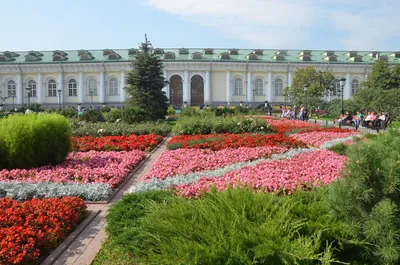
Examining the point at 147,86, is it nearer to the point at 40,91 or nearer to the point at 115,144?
the point at 115,144

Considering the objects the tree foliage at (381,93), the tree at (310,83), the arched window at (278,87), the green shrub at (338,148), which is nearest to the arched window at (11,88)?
the arched window at (278,87)

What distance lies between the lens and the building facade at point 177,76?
179ft

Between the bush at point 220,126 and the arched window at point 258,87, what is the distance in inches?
1597

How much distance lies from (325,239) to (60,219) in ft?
11.3

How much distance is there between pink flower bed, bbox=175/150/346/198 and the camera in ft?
20.0

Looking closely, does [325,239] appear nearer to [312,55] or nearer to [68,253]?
[68,253]

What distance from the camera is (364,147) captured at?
320 centimetres

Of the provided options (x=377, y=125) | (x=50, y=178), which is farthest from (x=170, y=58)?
(x=50, y=178)

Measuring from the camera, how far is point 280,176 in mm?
6727

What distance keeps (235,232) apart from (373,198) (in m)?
1.23

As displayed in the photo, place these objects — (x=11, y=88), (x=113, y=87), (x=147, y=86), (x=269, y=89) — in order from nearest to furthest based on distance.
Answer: (x=147, y=86)
(x=269, y=89)
(x=113, y=87)
(x=11, y=88)

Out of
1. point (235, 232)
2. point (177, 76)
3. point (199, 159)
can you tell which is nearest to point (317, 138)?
point (199, 159)

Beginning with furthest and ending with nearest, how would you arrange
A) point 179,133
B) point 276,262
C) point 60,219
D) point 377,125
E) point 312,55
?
point 312,55
point 377,125
point 179,133
point 60,219
point 276,262

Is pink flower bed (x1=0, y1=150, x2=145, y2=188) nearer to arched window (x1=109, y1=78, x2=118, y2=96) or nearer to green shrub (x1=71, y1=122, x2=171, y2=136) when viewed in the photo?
green shrub (x1=71, y1=122, x2=171, y2=136)
